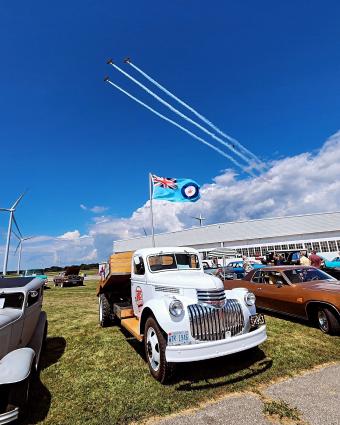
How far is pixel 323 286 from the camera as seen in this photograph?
7609 mm

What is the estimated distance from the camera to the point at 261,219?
49031mm

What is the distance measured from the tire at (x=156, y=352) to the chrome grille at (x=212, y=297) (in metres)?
0.91

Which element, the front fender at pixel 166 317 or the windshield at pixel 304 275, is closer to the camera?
the front fender at pixel 166 317

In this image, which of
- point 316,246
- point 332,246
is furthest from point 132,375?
point 332,246

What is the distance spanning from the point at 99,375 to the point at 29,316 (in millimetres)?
1663

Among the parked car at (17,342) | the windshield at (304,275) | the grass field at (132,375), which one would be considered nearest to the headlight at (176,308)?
the grass field at (132,375)

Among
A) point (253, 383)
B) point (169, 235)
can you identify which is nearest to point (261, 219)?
point (169, 235)

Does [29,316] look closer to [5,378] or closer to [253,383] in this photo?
[5,378]

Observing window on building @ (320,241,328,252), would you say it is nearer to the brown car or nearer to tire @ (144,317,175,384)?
the brown car

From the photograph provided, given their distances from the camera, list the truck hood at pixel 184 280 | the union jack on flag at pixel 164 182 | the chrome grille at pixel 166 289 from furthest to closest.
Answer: the union jack on flag at pixel 164 182 < the chrome grille at pixel 166 289 < the truck hood at pixel 184 280

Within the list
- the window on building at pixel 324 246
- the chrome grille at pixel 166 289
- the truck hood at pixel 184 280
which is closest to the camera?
the truck hood at pixel 184 280

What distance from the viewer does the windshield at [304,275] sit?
848cm

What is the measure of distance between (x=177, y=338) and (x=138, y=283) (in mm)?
2439

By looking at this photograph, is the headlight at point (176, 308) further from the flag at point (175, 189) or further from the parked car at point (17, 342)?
the flag at point (175, 189)
